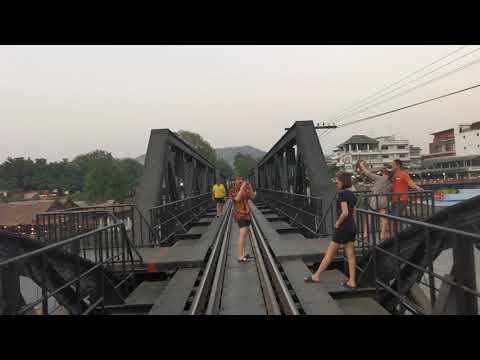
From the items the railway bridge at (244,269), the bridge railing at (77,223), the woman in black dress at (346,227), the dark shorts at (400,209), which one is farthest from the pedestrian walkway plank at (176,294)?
the dark shorts at (400,209)

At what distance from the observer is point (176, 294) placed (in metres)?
5.12

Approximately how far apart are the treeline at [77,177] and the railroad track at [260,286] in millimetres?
92769

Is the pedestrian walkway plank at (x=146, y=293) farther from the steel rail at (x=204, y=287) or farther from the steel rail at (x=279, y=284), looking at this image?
the steel rail at (x=279, y=284)

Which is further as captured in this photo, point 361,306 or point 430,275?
point 361,306

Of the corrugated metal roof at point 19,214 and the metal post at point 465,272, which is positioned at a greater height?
the metal post at point 465,272

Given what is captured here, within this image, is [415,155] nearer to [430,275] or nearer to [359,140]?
[359,140]

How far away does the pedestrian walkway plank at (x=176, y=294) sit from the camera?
4511mm

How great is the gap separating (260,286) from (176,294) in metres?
1.31

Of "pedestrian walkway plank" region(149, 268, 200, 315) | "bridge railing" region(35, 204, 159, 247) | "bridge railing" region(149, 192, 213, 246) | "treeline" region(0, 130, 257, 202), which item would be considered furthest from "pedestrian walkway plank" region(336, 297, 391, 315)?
"treeline" region(0, 130, 257, 202)

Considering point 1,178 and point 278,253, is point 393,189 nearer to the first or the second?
point 278,253

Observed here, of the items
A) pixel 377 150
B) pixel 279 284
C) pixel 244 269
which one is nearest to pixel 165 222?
pixel 244 269

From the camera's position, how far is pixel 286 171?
1513 centimetres
